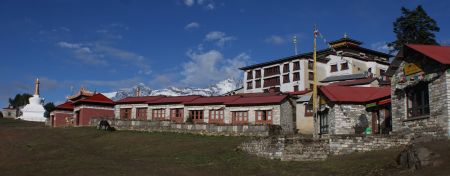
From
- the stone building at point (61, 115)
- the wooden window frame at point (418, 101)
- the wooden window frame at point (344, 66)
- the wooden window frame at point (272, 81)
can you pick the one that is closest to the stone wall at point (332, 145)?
the wooden window frame at point (418, 101)

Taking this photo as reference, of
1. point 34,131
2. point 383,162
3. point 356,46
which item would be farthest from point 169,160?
point 356,46

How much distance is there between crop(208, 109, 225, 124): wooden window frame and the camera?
179 feet

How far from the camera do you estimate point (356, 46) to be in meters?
94.9

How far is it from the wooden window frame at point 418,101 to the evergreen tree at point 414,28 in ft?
122

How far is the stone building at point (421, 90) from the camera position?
28.3m

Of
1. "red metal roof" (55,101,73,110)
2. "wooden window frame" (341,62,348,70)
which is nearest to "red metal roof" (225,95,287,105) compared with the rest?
"red metal roof" (55,101,73,110)

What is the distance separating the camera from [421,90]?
101 ft

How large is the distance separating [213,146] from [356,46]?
211 ft

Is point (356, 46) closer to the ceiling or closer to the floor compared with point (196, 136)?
closer to the ceiling

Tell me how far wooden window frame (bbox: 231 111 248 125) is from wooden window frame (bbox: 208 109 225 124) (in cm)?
136

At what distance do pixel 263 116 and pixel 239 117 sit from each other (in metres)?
3.00

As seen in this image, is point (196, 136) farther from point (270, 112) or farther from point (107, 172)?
point (107, 172)

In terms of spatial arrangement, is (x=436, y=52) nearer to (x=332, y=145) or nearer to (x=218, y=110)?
(x=332, y=145)

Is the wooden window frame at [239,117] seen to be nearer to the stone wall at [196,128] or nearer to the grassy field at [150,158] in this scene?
the stone wall at [196,128]
